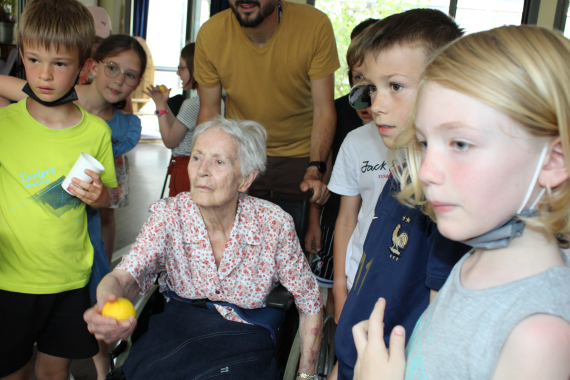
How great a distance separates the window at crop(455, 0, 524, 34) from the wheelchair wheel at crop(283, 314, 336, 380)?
19.0 feet

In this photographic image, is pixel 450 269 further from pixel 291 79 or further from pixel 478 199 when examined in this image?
pixel 291 79

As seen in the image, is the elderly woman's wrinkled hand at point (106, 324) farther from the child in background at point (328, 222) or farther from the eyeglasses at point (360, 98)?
the child in background at point (328, 222)

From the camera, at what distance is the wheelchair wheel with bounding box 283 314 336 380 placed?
Answer: 1533 mm

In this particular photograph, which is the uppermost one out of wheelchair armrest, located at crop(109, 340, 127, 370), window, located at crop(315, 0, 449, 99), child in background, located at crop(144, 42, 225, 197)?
window, located at crop(315, 0, 449, 99)

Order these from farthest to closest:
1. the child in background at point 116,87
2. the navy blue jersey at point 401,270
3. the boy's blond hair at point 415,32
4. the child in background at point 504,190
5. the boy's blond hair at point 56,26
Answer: the child in background at point 116,87 → the boy's blond hair at point 56,26 → the boy's blond hair at point 415,32 → the navy blue jersey at point 401,270 → the child in background at point 504,190

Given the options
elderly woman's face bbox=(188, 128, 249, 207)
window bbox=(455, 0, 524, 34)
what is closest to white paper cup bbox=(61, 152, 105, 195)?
elderly woman's face bbox=(188, 128, 249, 207)

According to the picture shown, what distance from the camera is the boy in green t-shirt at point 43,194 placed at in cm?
146

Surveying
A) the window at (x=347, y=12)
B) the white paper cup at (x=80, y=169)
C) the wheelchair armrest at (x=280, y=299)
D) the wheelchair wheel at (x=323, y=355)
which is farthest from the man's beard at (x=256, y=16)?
the window at (x=347, y=12)

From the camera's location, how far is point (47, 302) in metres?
1.53

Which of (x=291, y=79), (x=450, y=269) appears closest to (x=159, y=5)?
(x=291, y=79)

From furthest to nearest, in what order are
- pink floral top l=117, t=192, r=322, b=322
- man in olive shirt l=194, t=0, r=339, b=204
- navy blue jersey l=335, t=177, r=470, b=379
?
man in olive shirt l=194, t=0, r=339, b=204 → pink floral top l=117, t=192, r=322, b=322 → navy blue jersey l=335, t=177, r=470, b=379

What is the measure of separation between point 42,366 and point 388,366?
1.48m

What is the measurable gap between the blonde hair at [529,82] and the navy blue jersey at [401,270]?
0.25 m

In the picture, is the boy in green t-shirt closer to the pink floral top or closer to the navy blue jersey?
the pink floral top
